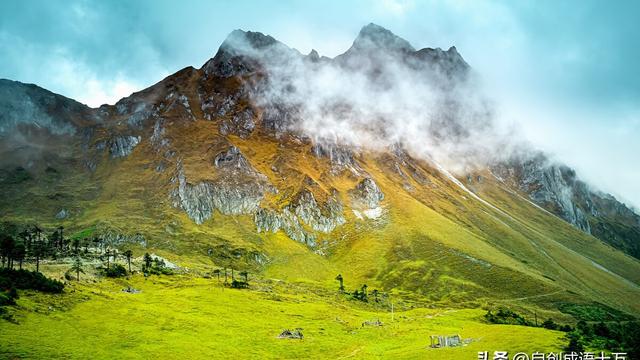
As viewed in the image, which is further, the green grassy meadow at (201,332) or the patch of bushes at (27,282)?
the patch of bushes at (27,282)

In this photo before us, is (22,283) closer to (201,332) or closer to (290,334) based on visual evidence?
(201,332)

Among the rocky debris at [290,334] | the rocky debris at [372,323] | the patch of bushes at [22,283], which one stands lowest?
the rocky debris at [372,323]

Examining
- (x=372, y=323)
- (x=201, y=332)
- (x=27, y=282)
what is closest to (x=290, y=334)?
(x=201, y=332)

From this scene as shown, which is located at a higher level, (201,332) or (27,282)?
(27,282)

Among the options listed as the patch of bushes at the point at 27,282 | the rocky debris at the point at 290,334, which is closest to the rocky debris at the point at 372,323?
the rocky debris at the point at 290,334

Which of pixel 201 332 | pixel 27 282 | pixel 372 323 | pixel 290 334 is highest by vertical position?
pixel 27 282

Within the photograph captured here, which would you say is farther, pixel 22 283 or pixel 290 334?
pixel 290 334

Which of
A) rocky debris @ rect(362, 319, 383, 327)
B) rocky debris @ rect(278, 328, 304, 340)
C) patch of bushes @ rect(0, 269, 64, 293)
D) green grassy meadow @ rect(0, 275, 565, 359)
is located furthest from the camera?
rocky debris @ rect(362, 319, 383, 327)

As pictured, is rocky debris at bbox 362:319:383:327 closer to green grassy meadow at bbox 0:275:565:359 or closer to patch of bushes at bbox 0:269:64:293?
green grassy meadow at bbox 0:275:565:359

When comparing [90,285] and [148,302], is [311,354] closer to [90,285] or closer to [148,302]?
[148,302]

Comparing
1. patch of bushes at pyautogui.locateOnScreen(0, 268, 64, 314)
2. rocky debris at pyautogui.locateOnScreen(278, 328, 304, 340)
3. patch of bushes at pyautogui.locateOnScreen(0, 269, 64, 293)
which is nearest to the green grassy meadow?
rocky debris at pyautogui.locateOnScreen(278, 328, 304, 340)

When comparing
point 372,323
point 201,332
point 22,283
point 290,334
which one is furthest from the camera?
point 372,323

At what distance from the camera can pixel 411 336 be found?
14562 cm

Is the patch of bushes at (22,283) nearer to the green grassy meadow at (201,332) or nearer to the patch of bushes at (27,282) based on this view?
the patch of bushes at (27,282)
